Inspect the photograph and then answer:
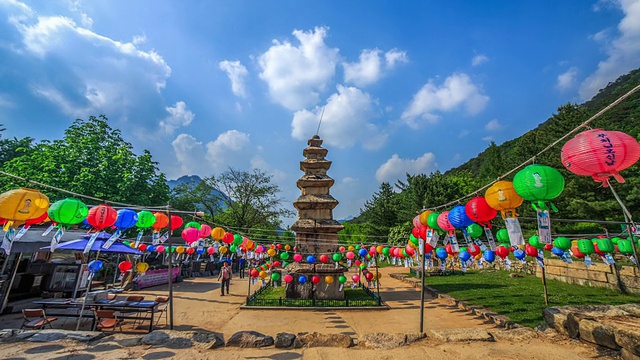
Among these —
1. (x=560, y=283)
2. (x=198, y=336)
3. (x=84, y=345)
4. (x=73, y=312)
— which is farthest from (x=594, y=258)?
(x=73, y=312)

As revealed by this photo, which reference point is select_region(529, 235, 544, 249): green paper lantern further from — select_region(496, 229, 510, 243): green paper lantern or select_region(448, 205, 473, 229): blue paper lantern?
select_region(448, 205, 473, 229): blue paper lantern

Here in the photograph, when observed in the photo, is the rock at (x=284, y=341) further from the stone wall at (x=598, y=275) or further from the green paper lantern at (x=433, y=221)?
the stone wall at (x=598, y=275)

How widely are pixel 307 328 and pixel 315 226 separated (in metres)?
6.44

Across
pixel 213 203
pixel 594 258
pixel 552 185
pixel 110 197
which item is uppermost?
pixel 213 203

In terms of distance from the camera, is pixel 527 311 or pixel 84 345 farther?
pixel 527 311

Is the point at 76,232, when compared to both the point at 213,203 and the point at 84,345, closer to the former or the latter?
the point at 84,345

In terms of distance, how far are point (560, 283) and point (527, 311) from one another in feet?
A: 31.5

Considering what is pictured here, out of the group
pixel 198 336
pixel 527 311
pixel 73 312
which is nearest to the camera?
pixel 198 336

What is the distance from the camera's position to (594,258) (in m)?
18.1

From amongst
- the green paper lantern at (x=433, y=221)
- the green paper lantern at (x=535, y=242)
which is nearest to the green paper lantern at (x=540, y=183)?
the green paper lantern at (x=433, y=221)

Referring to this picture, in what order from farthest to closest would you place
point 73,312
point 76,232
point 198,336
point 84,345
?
point 76,232
point 73,312
point 198,336
point 84,345

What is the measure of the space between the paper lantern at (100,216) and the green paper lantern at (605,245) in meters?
17.5

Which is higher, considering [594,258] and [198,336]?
[594,258]

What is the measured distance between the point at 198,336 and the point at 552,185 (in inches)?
358
